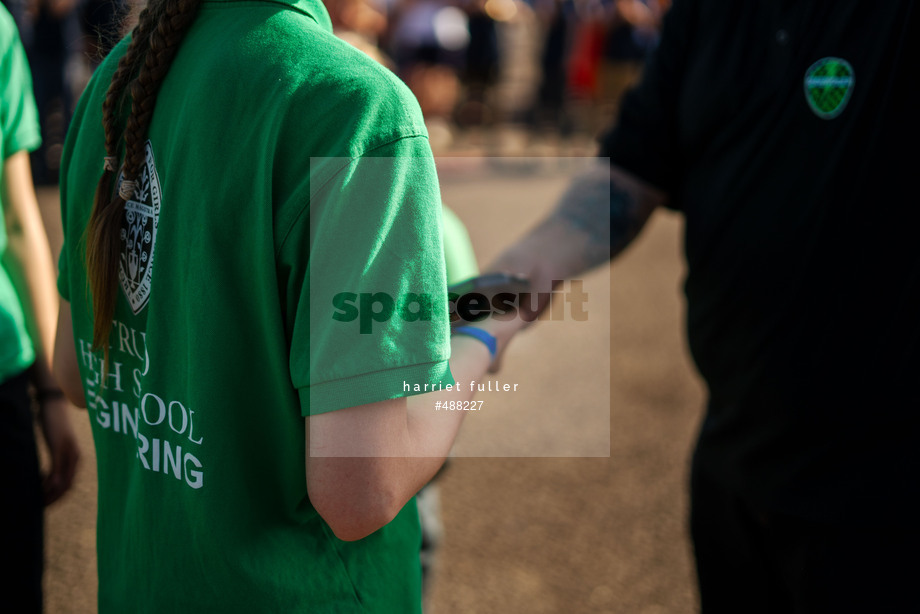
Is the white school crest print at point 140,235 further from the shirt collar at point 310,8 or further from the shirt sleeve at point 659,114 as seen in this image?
the shirt sleeve at point 659,114

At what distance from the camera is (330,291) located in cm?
90

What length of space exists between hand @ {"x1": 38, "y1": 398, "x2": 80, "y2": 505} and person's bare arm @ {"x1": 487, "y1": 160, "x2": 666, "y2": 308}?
1.10 meters

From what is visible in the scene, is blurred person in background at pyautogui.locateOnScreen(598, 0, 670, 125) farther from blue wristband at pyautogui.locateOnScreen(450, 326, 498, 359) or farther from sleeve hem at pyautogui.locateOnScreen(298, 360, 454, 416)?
sleeve hem at pyautogui.locateOnScreen(298, 360, 454, 416)

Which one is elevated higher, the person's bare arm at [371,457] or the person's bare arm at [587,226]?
the person's bare arm at [371,457]

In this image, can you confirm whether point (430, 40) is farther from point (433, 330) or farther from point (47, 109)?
point (433, 330)

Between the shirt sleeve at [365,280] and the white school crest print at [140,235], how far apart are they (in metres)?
0.23

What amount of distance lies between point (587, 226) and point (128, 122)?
107 cm

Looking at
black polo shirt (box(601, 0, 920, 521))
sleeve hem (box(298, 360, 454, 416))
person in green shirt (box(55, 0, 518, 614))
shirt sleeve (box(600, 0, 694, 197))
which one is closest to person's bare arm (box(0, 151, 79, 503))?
person in green shirt (box(55, 0, 518, 614))

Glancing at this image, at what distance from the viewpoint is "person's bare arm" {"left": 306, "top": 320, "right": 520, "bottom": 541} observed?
3.05 feet

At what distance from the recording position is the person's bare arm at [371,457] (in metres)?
0.93

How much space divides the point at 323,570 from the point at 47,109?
805 cm

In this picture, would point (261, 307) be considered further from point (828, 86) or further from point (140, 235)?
point (828, 86)

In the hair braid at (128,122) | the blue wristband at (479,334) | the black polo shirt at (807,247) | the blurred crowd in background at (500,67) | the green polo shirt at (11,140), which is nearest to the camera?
the hair braid at (128,122)

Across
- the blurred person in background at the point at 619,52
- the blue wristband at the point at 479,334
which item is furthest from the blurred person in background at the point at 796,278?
the blurred person in background at the point at 619,52
